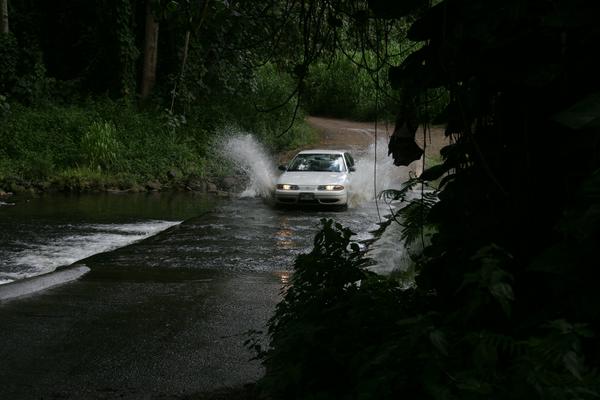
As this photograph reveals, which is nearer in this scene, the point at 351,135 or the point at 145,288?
the point at 145,288

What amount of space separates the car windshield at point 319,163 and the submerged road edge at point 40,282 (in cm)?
950

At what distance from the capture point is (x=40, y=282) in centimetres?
1023

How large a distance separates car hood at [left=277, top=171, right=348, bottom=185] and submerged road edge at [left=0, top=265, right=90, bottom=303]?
8.33m

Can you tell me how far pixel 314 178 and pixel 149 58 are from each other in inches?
497

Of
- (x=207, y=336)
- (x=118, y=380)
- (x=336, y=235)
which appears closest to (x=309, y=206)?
(x=207, y=336)

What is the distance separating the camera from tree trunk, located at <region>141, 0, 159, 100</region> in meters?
28.7

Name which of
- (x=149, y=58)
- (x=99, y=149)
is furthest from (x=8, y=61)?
(x=99, y=149)

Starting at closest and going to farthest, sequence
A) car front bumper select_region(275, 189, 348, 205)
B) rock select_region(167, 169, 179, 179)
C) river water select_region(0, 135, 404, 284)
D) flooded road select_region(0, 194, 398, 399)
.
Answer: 1. flooded road select_region(0, 194, 398, 399)
2. river water select_region(0, 135, 404, 284)
3. car front bumper select_region(275, 189, 348, 205)
4. rock select_region(167, 169, 179, 179)

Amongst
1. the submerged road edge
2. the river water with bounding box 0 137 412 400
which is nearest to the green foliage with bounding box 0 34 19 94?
the river water with bounding box 0 137 412 400

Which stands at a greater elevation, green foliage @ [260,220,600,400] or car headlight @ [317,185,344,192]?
car headlight @ [317,185,344,192]

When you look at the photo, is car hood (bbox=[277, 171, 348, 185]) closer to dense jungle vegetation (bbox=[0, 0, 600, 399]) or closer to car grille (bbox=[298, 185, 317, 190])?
car grille (bbox=[298, 185, 317, 190])

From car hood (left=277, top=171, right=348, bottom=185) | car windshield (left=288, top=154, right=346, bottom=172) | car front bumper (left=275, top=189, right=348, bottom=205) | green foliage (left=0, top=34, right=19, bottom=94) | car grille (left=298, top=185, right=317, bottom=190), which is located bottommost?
car front bumper (left=275, top=189, right=348, bottom=205)

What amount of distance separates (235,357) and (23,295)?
387 cm

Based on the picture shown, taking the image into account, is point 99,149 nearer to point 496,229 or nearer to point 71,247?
point 71,247
